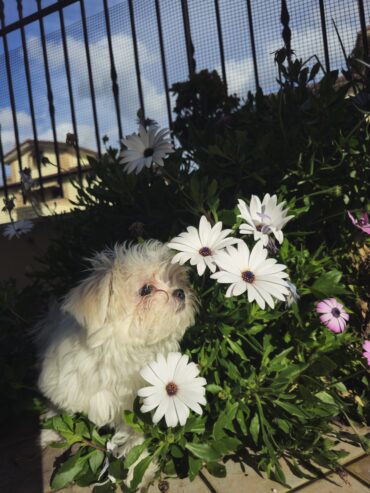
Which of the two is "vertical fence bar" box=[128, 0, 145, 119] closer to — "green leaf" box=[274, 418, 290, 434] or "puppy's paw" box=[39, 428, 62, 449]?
"puppy's paw" box=[39, 428, 62, 449]

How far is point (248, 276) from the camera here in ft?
4.77

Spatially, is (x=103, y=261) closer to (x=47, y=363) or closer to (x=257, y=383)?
(x=47, y=363)

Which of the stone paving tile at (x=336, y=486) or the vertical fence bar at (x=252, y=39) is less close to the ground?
the vertical fence bar at (x=252, y=39)

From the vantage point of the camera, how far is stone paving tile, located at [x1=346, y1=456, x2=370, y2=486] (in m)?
1.78

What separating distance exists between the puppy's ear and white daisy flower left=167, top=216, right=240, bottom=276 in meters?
Answer: 0.41

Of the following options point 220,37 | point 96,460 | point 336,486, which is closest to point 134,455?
point 96,460

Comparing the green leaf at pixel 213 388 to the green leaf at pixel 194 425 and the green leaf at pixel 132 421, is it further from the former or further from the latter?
the green leaf at pixel 132 421

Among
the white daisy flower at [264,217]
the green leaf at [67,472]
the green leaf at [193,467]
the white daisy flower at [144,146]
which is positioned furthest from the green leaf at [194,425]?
the white daisy flower at [144,146]

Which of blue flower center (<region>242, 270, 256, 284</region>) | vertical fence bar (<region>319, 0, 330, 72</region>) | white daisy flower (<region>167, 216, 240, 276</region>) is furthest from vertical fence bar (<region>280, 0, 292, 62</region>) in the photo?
blue flower center (<region>242, 270, 256, 284</region>)

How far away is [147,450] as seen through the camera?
195 cm

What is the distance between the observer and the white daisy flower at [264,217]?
1.58m

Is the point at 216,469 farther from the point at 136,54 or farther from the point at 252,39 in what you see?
the point at 136,54

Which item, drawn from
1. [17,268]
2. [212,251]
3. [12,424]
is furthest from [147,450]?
[17,268]

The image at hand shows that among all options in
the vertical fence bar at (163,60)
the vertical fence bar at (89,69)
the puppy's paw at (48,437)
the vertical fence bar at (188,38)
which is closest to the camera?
the puppy's paw at (48,437)
